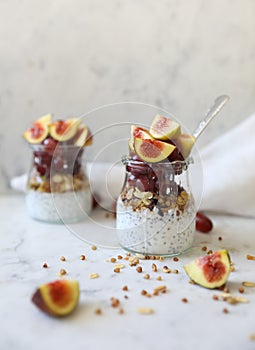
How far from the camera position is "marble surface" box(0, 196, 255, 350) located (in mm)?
800

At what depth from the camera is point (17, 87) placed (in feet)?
5.62

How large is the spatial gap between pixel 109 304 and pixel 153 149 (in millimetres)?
381

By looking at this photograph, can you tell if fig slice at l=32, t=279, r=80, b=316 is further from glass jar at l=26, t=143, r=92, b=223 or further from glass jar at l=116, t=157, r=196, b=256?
glass jar at l=26, t=143, r=92, b=223

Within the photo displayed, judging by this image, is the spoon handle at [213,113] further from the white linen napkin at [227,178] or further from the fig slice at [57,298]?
the fig slice at [57,298]

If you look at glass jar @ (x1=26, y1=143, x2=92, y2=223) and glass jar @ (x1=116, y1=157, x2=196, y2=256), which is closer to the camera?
glass jar @ (x1=116, y1=157, x2=196, y2=256)

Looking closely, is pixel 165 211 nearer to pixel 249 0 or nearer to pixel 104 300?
pixel 104 300

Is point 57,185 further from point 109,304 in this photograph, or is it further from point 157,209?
point 109,304

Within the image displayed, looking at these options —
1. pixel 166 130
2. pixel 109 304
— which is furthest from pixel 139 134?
pixel 109 304

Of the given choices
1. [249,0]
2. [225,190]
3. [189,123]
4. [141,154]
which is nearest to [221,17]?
[249,0]

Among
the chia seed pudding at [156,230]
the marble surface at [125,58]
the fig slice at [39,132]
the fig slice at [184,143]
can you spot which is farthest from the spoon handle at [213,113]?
the fig slice at [39,132]

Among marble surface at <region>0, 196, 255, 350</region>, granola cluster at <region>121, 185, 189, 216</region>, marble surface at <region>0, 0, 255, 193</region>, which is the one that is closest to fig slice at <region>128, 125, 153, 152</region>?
granola cluster at <region>121, 185, 189, 216</region>

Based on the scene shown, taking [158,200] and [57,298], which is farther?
[158,200]

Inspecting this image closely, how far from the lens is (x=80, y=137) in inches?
57.3

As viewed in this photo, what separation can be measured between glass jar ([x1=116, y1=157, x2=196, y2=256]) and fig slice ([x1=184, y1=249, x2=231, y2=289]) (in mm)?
134
